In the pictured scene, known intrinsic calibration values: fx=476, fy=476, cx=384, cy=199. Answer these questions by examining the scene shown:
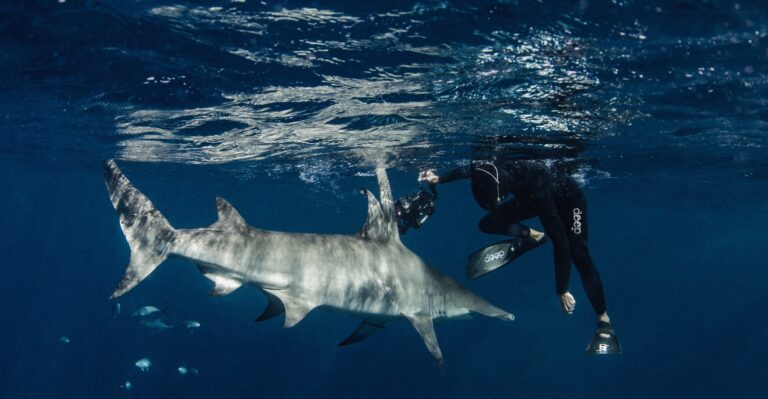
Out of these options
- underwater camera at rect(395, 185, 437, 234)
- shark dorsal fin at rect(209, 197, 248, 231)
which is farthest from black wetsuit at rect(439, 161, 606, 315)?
shark dorsal fin at rect(209, 197, 248, 231)

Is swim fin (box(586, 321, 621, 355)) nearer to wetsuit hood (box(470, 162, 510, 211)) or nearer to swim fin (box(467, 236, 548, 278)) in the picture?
swim fin (box(467, 236, 548, 278))

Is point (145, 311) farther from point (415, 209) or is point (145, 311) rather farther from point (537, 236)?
point (537, 236)

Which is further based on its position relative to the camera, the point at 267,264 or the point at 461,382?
the point at 461,382

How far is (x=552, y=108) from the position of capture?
11586mm

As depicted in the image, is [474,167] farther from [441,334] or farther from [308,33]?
[441,334]

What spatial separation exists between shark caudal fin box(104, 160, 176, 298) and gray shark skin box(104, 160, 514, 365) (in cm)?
1

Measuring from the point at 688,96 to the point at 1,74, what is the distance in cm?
1600

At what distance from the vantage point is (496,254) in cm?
828

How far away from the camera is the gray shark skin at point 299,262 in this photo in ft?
18.5

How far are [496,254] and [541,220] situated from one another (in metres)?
1.12

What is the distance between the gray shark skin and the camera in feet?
18.5

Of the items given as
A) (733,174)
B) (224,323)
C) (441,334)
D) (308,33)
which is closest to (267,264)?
(308,33)

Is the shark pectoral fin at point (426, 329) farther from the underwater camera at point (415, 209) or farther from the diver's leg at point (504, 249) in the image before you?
the underwater camera at point (415, 209)

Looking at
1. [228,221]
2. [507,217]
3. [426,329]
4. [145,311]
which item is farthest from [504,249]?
[145,311]
